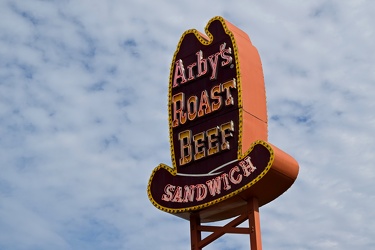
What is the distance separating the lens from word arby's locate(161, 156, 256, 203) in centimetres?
2411

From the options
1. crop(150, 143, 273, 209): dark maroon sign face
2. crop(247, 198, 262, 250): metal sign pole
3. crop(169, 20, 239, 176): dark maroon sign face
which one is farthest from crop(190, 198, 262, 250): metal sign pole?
crop(169, 20, 239, 176): dark maroon sign face

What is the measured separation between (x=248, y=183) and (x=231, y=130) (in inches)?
74.9

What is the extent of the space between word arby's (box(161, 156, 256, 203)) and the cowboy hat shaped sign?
28 mm

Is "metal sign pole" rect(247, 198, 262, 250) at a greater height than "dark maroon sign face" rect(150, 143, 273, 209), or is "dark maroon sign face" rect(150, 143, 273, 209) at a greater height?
"dark maroon sign face" rect(150, 143, 273, 209)

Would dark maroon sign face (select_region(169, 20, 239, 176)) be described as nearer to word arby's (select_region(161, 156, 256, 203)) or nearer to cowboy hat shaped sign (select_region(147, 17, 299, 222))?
cowboy hat shaped sign (select_region(147, 17, 299, 222))

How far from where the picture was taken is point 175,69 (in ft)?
90.8

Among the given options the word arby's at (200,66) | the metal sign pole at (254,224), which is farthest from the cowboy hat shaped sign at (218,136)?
the metal sign pole at (254,224)

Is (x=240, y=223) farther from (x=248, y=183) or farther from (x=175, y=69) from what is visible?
(x=175, y=69)

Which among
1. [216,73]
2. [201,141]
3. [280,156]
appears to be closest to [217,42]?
[216,73]

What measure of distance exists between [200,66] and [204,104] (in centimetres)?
135

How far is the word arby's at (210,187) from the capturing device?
24.1m

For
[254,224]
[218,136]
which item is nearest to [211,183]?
[218,136]

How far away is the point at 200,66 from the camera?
26.9 metres

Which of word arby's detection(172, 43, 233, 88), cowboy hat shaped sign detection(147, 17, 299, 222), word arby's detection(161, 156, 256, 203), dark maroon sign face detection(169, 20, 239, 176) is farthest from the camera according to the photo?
word arby's detection(172, 43, 233, 88)
